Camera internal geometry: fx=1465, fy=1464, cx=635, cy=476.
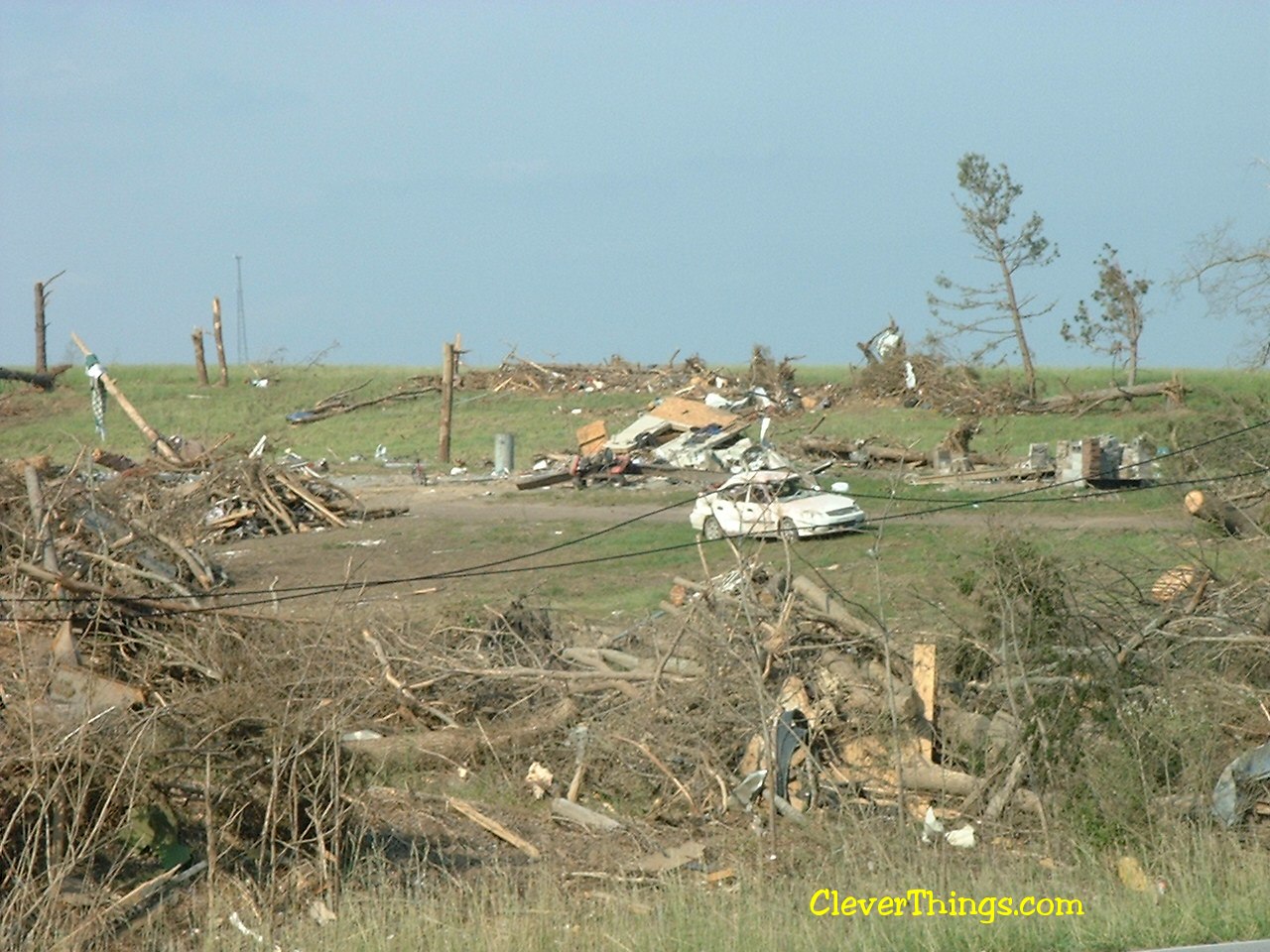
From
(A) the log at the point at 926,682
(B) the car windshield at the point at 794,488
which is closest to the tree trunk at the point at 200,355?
(B) the car windshield at the point at 794,488

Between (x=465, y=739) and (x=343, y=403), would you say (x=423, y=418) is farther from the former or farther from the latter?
Result: (x=465, y=739)

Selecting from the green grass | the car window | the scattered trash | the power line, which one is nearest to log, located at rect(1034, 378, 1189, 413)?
the power line

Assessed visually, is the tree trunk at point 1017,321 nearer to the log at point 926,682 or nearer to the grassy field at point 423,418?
the grassy field at point 423,418

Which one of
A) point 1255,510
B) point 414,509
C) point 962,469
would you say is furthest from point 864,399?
point 1255,510

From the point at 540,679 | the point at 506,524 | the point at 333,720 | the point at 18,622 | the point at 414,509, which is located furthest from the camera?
the point at 414,509

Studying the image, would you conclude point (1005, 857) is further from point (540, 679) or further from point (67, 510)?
point (67, 510)

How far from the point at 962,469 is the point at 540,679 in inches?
638

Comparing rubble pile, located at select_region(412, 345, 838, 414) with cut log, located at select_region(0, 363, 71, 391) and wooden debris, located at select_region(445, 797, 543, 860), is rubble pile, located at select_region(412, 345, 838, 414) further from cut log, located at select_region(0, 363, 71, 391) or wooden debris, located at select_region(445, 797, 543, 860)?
cut log, located at select_region(0, 363, 71, 391)

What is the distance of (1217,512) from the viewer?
54.1 ft

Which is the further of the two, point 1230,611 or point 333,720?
point 1230,611

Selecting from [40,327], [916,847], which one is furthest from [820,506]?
[40,327]

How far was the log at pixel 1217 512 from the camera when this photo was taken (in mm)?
16406

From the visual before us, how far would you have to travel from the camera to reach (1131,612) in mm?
10469

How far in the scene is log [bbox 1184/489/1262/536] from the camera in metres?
16.4
